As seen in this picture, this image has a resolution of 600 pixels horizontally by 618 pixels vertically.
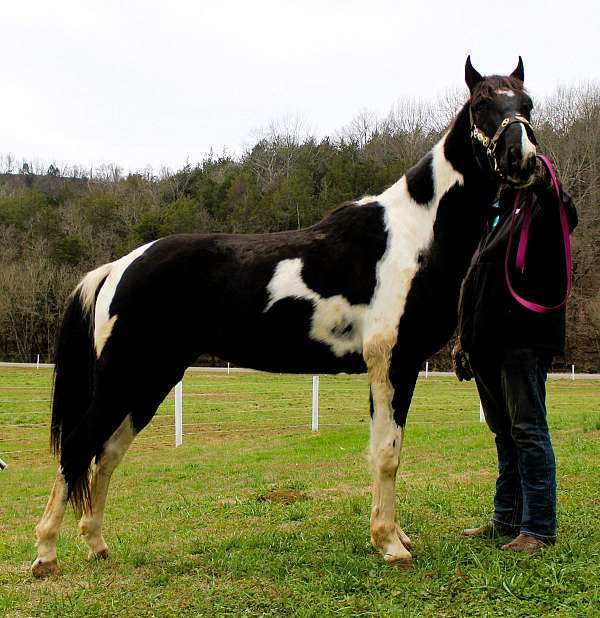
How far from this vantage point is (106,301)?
14.1 ft

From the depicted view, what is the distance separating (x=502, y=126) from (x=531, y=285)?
985 millimetres

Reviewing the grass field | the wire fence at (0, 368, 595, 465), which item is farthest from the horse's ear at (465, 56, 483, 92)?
the wire fence at (0, 368, 595, 465)

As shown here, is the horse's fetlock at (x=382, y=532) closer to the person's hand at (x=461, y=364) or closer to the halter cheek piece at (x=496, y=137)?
the person's hand at (x=461, y=364)

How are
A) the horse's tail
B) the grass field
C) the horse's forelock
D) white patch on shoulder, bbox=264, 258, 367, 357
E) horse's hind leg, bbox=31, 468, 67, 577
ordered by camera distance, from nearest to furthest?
the grass field, the horse's forelock, horse's hind leg, bbox=31, 468, 67, 577, white patch on shoulder, bbox=264, 258, 367, 357, the horse's tail

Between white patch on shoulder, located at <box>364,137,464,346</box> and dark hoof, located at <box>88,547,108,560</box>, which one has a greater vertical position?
white patch on shoulder, located at <box>364,137,464,346</box>

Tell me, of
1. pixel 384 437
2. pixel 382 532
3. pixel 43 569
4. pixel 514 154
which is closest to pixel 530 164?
pixel 514 154

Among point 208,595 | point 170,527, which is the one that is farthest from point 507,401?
point 170,527

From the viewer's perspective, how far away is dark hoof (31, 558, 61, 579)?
12.7ft

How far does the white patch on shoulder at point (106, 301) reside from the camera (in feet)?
13.9

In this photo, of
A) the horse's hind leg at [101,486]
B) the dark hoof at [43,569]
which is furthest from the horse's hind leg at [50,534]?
the horse's hind leg at [101,486]

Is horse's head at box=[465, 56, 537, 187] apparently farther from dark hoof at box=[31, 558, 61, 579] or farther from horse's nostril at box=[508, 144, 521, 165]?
dark hoof at box=[31, 558, 61, 579]

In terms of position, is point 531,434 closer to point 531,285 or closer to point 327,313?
point 531,285

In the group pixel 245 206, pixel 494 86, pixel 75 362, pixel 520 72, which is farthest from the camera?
pixel 245 206

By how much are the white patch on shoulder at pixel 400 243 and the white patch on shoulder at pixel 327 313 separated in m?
0.11
